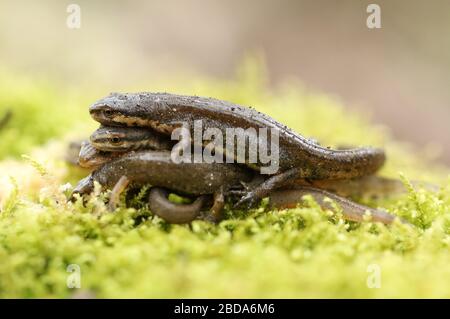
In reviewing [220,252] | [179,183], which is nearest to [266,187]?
[179,183]

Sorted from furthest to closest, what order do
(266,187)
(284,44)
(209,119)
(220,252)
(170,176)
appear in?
1. (284,44)
2. (209,119)
3. (266,187)
4. (170,176)
5. (220,252)

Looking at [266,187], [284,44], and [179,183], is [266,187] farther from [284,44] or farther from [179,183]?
[284,44]

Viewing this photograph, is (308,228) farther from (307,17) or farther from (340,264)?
(307,17)

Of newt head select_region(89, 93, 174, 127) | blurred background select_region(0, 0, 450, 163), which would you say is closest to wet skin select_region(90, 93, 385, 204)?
newt head select_region(89, 93, 174, 127)
